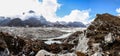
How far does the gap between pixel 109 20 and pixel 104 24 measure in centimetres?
131

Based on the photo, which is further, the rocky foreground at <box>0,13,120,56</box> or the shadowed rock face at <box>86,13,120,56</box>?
the shadowed rock face at <box>86,13,120,56</box>

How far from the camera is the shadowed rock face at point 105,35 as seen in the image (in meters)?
28.8

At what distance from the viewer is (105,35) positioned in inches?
1220

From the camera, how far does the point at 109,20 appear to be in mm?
35219

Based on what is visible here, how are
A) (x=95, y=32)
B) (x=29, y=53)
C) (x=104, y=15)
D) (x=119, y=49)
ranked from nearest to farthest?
1. (x=119, y=49)
2. (x=95, y=32)
3. (x=104, y=15)
4. (x=29, y=53)

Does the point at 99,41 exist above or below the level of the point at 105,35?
below

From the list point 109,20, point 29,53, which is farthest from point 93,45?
point 29,53

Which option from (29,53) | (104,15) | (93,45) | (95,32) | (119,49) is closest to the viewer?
(119,49)

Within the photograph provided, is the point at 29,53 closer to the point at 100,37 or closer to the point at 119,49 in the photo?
the point at 100,37

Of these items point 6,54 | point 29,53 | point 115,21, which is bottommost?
point 29,53

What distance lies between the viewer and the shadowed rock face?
2877cm

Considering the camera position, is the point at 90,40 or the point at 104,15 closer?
the point at 90,40

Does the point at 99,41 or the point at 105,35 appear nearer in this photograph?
the point at 99,41

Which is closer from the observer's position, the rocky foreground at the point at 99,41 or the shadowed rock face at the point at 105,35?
the rocky foreground at the point at 99,41
